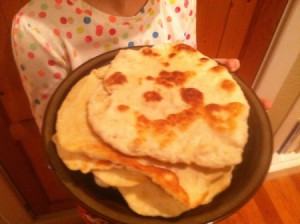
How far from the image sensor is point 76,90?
44cm

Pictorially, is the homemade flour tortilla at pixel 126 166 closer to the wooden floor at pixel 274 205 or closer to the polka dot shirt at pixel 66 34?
the polka dot shirt at pixel 66 34

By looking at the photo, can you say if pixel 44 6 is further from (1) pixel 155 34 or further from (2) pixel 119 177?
(2) pixel 119 177

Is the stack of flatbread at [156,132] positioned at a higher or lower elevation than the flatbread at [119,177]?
higher

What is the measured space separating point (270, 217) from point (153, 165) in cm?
112

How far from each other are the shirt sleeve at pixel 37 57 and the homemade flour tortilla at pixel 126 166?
236 mm

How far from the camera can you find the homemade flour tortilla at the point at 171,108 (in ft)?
1.22

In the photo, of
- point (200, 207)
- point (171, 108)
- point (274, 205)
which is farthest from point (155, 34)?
point (274, 205)

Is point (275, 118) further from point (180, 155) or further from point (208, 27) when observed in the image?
point (180, 155)

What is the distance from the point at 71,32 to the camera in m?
0.61

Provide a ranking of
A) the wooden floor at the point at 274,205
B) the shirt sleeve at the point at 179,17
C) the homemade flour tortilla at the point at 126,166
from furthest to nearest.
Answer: the wooden floor at the point at 274,205 → the shirt sleeve at the point at 179,17 → the homemade flour tortilla at the point at 126,166

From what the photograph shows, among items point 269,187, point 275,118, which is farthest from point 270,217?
point 275,118

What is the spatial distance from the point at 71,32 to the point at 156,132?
33cm

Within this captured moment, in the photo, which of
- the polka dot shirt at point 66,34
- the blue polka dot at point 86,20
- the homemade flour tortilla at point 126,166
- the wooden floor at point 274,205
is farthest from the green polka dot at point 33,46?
the wooden floor at point 274,205

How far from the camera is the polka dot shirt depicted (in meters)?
0.58
